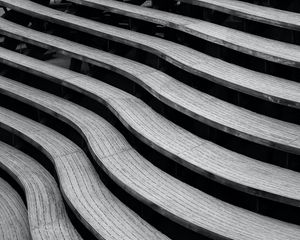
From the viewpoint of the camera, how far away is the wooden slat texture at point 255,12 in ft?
22.4

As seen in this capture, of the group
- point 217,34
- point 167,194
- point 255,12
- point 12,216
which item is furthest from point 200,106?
point 12,216

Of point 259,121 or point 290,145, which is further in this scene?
point 259,121

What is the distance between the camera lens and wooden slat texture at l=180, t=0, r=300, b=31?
683 cm

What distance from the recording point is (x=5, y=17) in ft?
33.0

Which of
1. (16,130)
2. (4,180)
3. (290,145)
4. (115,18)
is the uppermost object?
(115,18)

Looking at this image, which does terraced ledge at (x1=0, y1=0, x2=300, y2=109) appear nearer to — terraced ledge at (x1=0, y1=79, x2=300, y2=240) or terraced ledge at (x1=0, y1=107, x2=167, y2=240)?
terraced ledge at (x1=0, y1=79, x2=300, y2=240)

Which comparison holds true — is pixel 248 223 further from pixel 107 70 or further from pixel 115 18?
pixel 115 18

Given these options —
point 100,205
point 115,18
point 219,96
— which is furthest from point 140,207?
point 115,18

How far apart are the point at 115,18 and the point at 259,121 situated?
12.9 ft

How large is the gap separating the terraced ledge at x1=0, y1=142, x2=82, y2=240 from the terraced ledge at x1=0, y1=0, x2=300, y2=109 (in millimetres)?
1895

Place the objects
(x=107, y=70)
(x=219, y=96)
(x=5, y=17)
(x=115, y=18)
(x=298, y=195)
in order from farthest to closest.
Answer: (x=5, y=17)
(x=115, y=18)
(x=107, y=70)
(x=219, y=96)
(x=298, y=195)

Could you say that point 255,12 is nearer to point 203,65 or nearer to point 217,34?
point 217,34

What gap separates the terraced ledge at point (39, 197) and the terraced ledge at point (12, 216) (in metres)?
0.22

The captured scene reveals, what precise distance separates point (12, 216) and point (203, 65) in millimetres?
2530
